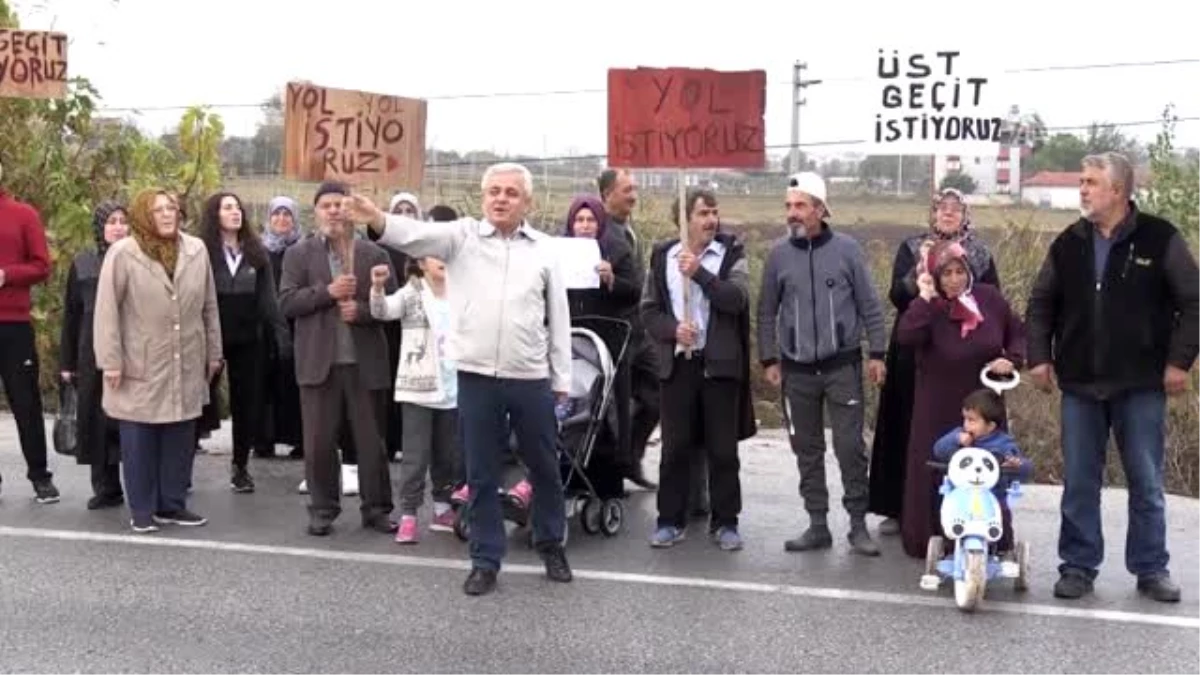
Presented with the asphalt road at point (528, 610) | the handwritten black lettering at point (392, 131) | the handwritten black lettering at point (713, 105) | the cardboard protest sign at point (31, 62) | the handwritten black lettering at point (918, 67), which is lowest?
the asphalt road at point (528, 610)

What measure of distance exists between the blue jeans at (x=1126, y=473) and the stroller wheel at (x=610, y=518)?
2.28 metres

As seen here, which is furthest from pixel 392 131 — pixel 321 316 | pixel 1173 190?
pixel 1173 190

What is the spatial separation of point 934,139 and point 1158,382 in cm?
230

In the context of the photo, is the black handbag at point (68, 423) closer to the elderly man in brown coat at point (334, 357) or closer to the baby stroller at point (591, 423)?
the elderly man in brown coat at point (334, 357)

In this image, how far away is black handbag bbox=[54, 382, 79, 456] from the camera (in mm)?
8062

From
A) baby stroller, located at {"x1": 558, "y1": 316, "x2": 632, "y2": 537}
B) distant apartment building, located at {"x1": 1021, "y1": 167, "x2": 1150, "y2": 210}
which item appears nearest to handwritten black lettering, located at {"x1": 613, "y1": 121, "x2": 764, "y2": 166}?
baby stroller, located at {"x1": 558, "y1": 316, "x2": 632, "y2": 537}

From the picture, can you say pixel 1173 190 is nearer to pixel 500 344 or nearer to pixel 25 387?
pixel 500 344

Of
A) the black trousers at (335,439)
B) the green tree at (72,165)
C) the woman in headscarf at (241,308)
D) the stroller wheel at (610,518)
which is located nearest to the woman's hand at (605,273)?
the stroller wheel at (610,518)

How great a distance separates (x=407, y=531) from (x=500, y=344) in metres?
1.54

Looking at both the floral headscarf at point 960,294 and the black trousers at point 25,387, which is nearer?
the floral headscarf at point 960,294

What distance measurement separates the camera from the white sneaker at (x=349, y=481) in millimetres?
8336

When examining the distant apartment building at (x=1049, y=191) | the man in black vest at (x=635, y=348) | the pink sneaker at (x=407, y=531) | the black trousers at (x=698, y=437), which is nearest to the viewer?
the black trousers at (x=698, y=437)

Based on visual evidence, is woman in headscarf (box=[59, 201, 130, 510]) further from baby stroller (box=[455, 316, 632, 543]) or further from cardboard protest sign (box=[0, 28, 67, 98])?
baby stroller (box=[455, 316, 632, 543])

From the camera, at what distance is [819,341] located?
6.86 metres
